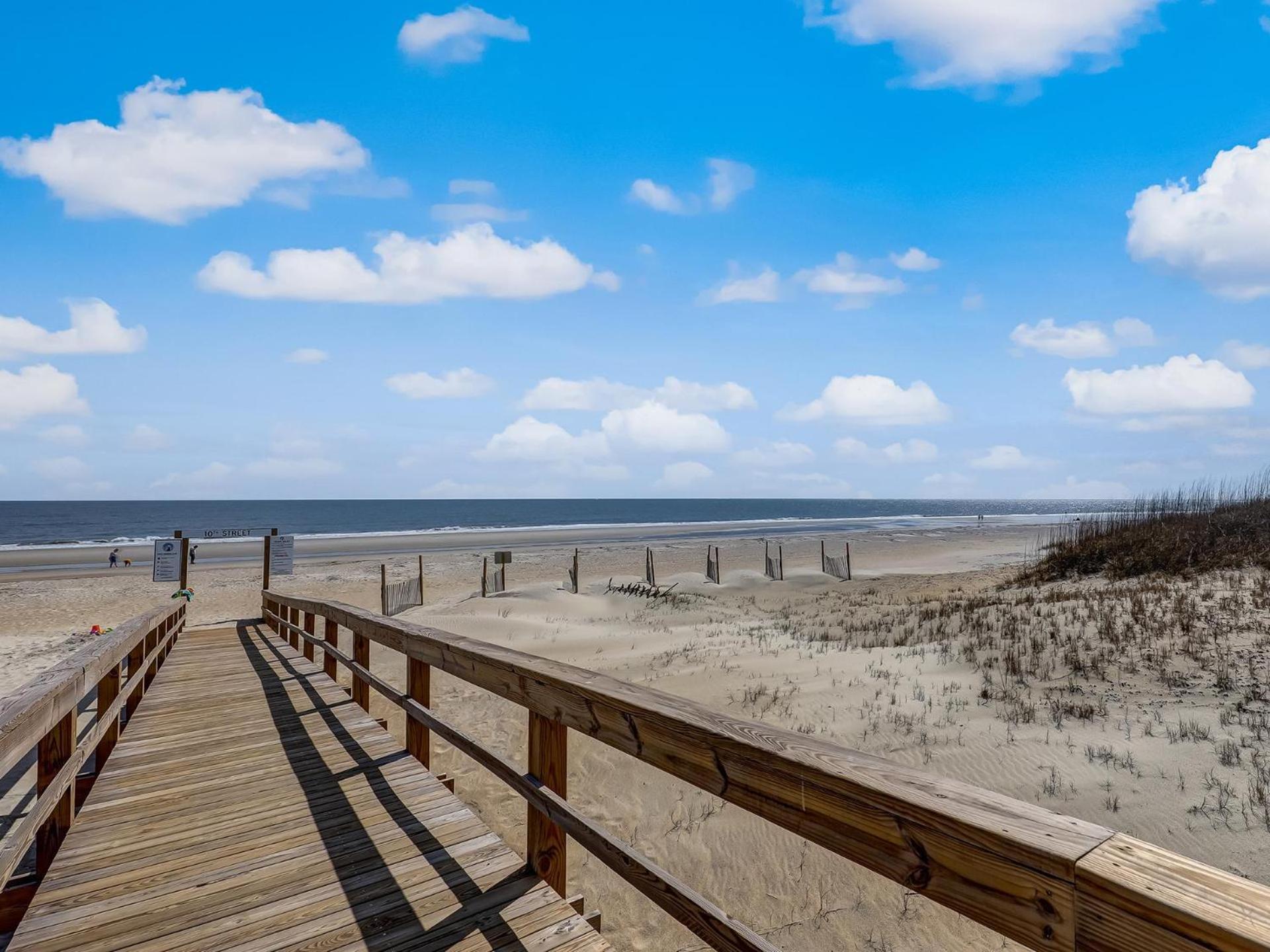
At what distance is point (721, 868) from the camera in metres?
6.01

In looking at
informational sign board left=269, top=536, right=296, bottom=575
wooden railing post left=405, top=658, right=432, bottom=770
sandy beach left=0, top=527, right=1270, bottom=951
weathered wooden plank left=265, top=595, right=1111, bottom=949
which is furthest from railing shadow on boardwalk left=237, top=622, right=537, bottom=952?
informational sign board left=269, top=536, right=296, bottom=575

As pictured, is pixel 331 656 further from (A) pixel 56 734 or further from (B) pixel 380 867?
(B) pixel 380 867

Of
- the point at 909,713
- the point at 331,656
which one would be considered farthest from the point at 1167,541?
the point at 331,656

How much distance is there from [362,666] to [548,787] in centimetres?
373

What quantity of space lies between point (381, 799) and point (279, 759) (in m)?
1.45

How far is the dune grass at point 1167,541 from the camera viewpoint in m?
16.1

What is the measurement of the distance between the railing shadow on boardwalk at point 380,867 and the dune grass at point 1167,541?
1682 cm

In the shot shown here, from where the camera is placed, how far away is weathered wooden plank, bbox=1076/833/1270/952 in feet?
3.32

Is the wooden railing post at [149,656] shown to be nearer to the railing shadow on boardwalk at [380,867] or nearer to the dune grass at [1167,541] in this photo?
the railing shadow on boardwalk at [380,867]

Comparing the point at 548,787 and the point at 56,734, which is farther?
the point at 56,734

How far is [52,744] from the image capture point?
3.79 metres

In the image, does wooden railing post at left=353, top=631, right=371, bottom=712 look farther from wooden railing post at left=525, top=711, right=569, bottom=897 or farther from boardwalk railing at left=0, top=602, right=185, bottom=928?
wooden railing post at left=525, top=711, right=569, bottom=897

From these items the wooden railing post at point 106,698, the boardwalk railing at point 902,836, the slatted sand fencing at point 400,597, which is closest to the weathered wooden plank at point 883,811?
the boardwalk railing at point 902,836

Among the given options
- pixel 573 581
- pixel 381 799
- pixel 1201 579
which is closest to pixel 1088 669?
pixel 1201 579
